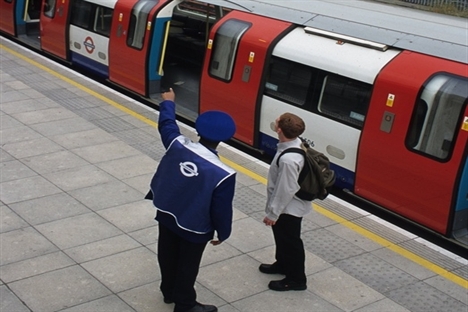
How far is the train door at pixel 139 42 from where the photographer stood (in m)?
13.0

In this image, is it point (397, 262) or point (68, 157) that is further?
point (68, 157)

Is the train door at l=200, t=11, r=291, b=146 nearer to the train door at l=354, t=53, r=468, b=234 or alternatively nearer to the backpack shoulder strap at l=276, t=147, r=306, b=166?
the train door at l=354, t=53, r=468, b=234

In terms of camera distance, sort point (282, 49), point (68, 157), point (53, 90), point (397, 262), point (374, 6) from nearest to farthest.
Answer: point (397, 262) → point (68, 157) → point (282, 49) → point (374, 6) → point (53, 90)

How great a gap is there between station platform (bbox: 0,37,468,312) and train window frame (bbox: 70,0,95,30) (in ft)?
14.4

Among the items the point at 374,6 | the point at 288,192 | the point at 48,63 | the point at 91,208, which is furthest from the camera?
the point at 48,63

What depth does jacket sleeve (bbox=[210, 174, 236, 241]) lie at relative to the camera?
5.47 meters

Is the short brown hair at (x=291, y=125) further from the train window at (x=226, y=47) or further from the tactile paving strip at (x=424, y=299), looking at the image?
the train window at (x=226, y=47)

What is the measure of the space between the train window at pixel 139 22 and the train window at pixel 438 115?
6.10 metres

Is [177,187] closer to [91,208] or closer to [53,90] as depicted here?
[91,208]

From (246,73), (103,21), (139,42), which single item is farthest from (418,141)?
(103,21)

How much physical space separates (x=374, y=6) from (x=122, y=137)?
14.6 feet

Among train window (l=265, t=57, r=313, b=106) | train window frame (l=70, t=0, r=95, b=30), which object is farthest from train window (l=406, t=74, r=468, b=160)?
train window frame (l=70, t=0, r=95, b=30)

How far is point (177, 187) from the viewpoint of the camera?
5539 millimetres

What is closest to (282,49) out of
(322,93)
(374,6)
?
(322,93)
